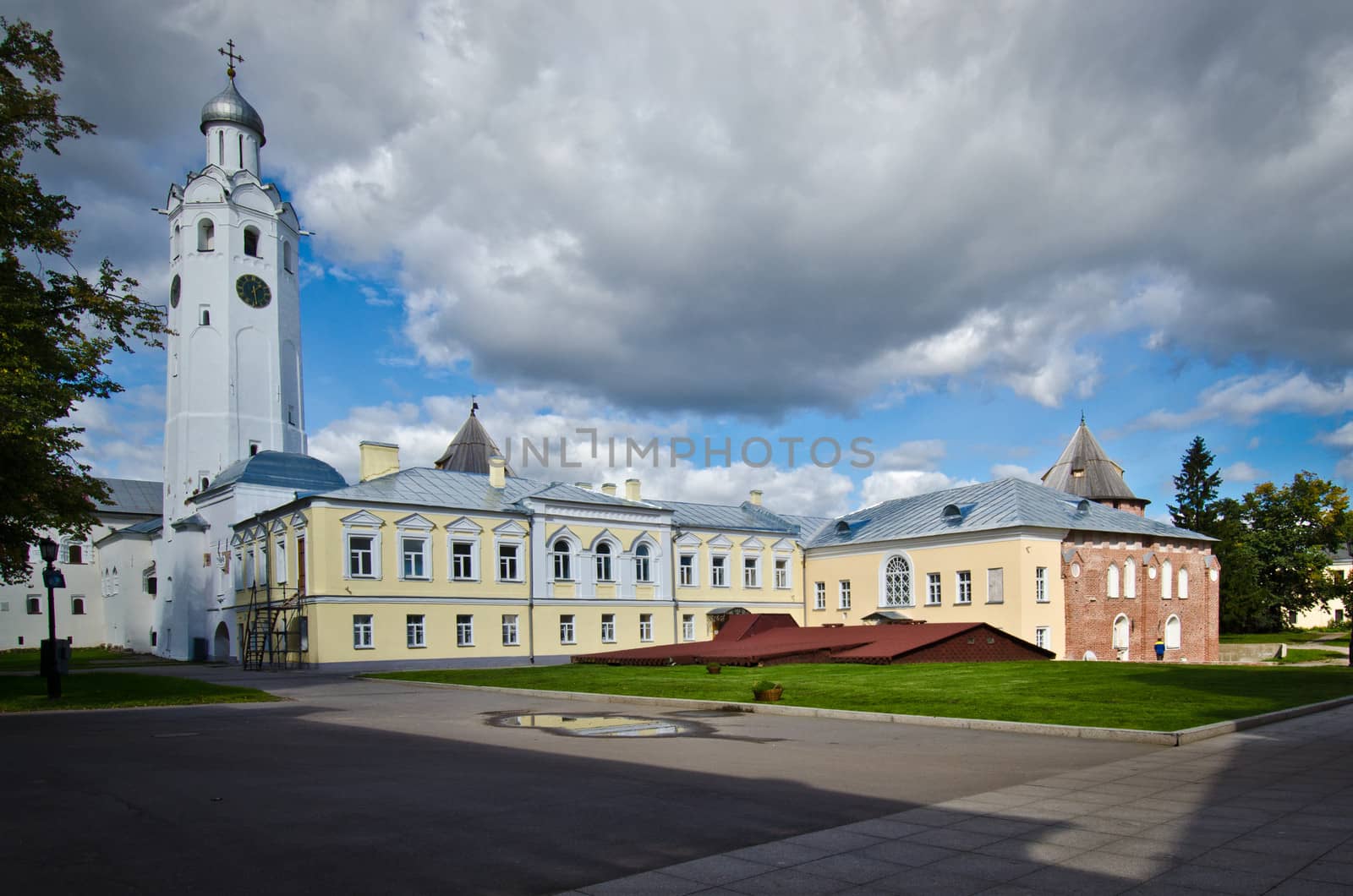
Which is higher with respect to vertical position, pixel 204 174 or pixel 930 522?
pixel 204 174

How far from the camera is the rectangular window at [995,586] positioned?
41969mm

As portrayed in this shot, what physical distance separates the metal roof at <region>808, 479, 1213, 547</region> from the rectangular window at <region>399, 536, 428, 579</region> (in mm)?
21789

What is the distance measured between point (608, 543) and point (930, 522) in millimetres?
15543

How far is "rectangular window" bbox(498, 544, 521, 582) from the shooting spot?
40.8 meters

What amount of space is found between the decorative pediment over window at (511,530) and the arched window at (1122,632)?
28.0 metres

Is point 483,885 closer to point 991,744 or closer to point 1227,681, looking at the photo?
point 991,744

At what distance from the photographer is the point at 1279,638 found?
206 feet

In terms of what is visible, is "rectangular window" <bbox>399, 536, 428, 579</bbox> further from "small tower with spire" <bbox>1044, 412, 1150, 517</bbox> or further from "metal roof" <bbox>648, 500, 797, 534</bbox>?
"small tower with spire" <bbox>1044, 412, 1150, 517</bbox>

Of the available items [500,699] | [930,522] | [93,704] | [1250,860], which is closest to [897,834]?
[1250,860]

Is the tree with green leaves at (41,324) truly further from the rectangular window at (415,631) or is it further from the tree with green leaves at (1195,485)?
the tree with green leaves at (1195,485)

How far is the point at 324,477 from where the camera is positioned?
46.2m

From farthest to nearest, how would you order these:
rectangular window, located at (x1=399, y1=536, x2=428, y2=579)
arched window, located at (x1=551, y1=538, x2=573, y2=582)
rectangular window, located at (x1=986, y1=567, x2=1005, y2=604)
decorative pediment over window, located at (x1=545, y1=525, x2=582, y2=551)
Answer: arched window, located at (x1=551, y1=538, x2=573, y2=582) < decorative pediment over window, located at (x1=545, y1=525, x2=582, y2=551) < rectangular window, located at (x1=986, y1=567, x2=1005, y2=604) < rectangular window, located at (x1=399, y1=536, x2=428, y2=579)

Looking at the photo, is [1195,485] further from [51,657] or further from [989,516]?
[51,657]

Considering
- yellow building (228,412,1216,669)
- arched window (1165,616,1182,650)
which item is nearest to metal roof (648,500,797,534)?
yellow building (228,412,1216,669)
